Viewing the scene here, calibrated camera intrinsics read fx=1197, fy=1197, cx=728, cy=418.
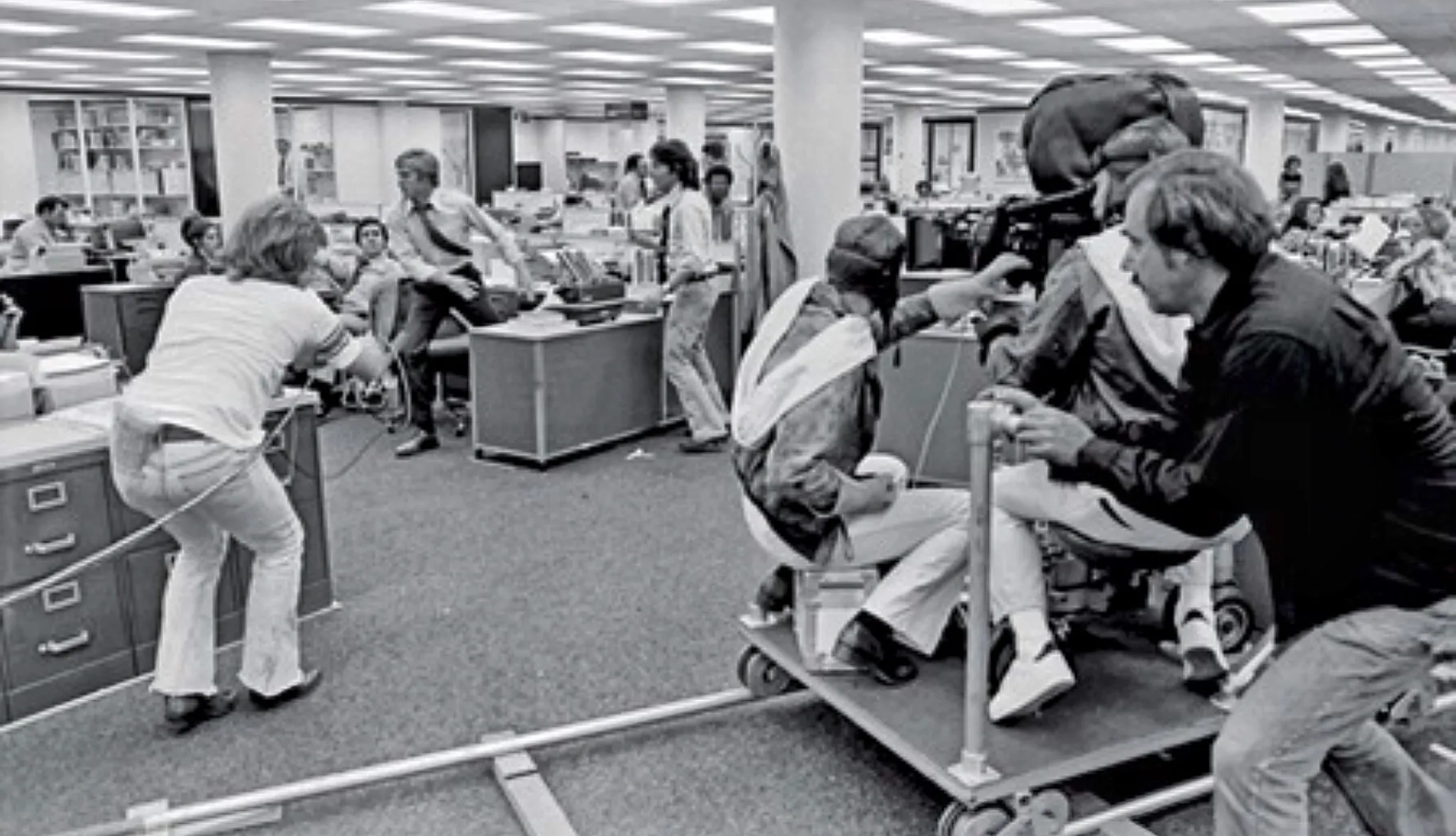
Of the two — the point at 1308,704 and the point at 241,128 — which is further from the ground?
the point at 241,128

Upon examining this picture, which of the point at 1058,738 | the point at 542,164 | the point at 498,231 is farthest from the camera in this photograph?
the point at 542,164

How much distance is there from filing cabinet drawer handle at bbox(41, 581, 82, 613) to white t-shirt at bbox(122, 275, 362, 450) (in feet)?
1.91

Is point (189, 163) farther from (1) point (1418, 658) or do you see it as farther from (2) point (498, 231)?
(1) point (1418, 658)

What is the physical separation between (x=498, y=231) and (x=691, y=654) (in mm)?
2932

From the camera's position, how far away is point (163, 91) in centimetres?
1577

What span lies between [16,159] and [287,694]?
49.6 feet

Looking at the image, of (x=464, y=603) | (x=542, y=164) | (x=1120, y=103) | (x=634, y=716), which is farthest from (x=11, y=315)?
(x=542, y=164)

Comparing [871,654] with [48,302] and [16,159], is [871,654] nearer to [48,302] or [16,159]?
[48,302]

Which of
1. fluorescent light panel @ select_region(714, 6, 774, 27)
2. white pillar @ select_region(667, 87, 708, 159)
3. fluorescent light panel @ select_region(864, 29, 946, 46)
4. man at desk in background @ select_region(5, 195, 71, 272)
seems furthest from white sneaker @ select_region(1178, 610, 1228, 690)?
white pillar @ select_region(667, 87, 708, 159)

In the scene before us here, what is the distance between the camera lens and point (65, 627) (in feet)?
9.61

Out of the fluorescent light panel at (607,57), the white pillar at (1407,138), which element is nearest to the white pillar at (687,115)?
the fluorescent light panel at (607,57)

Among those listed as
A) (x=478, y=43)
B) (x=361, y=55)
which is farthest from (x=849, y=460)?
(x=361, y=55)

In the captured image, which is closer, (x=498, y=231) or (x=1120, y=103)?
(x=1120, y=103)

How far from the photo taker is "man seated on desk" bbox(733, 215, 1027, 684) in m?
2.42
